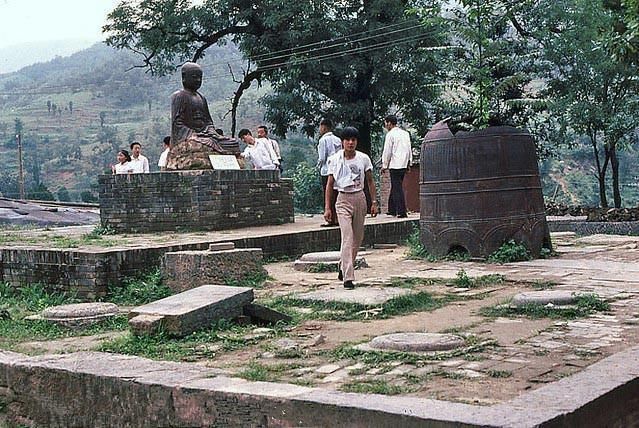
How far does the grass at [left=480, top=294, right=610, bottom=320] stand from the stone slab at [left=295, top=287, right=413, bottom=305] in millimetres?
818

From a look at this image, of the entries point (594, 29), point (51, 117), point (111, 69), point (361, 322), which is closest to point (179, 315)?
point (361, 322)

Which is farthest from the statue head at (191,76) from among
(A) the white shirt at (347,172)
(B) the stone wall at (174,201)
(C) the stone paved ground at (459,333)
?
(A) the white shirt at (347,172)

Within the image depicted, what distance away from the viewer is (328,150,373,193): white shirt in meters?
8.30

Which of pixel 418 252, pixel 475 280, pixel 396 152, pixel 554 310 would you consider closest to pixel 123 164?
pixel 396 152

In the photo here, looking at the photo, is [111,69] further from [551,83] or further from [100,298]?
[100,298]

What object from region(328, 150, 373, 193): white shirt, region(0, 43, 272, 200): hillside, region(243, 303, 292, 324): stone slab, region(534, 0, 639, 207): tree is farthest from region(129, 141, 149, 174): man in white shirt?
region(0, 43, 272, 200): hillside

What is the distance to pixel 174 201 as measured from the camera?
38.3 feet

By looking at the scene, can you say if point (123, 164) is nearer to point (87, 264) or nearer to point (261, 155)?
point (261, 155)

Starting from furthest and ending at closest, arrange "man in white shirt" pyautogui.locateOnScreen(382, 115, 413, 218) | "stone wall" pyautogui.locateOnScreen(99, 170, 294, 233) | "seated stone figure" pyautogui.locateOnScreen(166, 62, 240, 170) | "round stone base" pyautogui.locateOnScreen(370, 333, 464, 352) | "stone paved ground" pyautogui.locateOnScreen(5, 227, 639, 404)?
1. "man in white shirt" pyautogui.locateOnScreen(382, 115, 413, 218)
2. "seated stone figure" pyautogui.locateOnScreen(166, 62, 240, 170)
3. "stone wall" pyautogui.locateOnScreen(99, 170, 294, 233)
4. "round stone base" pyautogui.locateOnScreen(370, 333, 464, 352)
5. "stone paved ground" pyautogui.locateOnScreen(5, 227, 639, 404)

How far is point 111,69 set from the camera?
79.1 meters

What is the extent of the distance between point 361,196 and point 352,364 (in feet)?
10.7

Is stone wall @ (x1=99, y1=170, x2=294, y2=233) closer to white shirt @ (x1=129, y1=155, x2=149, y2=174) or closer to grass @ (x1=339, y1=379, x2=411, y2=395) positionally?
white shirt @ (x1=129, y1=155, x2=149, y2=174)

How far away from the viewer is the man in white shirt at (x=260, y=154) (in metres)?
14.0

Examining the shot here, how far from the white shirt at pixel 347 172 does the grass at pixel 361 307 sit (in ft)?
4.06
